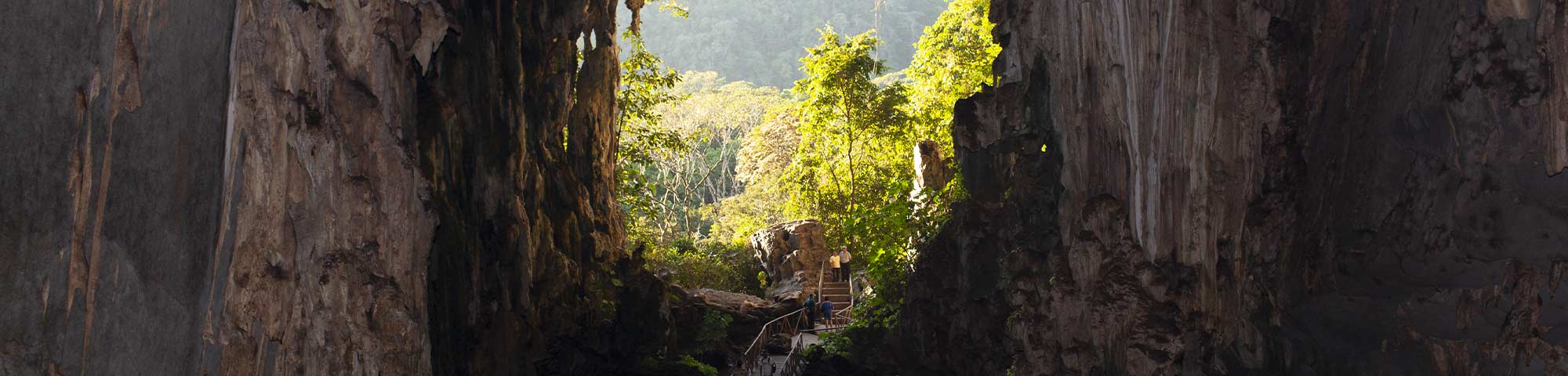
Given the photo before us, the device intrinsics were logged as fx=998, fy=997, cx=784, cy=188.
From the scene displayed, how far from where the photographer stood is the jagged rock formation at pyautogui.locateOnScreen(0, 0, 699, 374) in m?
6.25

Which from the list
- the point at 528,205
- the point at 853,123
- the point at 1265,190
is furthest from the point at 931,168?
the point at 1265,190

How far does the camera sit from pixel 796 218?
95.3 ft

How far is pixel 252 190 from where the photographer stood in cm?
725

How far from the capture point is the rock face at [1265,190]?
19.4 ft

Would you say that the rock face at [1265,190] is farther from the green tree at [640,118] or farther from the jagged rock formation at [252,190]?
the green tree at [640,118]

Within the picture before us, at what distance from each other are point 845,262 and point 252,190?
18.5 meters

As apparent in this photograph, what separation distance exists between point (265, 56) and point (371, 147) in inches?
42.3

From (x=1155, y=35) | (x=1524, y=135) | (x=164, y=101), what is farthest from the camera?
(x=1155, y=35)

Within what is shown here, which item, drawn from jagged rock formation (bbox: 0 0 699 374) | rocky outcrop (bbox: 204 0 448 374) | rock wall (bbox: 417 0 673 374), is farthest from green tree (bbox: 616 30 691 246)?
rocky outcrop (bbox: 204 0 448 374)

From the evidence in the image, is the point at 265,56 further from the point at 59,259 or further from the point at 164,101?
the point at 59,259

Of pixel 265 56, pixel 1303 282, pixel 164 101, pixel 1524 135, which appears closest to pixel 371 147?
pixel 265 56

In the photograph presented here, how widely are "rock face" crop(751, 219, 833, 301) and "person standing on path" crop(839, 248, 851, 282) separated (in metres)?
0.71

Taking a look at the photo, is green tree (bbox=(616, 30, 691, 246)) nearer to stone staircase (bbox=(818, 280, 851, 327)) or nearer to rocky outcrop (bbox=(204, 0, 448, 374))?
stone staircase (bbox=(818, 280, 851, 327))

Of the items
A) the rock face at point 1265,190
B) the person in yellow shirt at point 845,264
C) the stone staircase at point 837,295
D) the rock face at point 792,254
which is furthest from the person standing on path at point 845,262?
the rock face at point 1265,190
